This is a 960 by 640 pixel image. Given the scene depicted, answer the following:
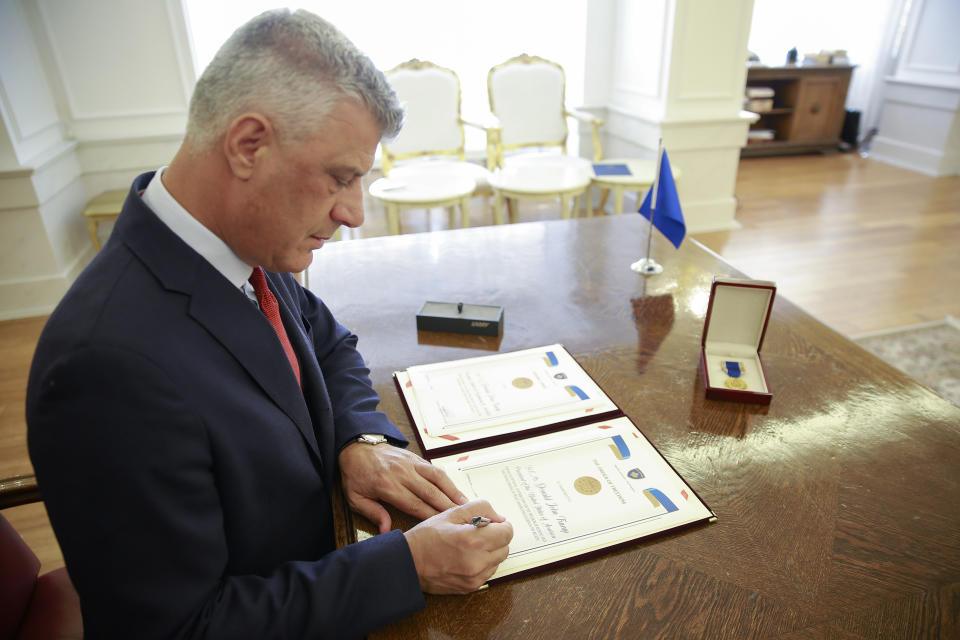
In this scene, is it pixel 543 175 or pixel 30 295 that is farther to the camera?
pixel 543 175

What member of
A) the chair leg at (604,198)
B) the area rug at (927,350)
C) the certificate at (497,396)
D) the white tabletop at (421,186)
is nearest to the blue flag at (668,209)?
the certificate at (497,396)

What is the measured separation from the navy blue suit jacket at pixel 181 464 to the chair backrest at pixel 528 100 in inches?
145

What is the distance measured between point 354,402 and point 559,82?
12.3 ft

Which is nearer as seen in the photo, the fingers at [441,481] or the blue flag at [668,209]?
the fingers at [441,481]

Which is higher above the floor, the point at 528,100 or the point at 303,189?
the point at 303,189

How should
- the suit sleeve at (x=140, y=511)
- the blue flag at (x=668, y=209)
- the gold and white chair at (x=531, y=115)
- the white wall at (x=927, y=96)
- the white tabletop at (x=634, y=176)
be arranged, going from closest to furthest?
the suit sleeve at (x=140, y=511), the blue flag at (x=668, y=209), the white tabletop at (x=634, y=176), the gold and white chair at (x=531, y=115), the white wall at (x=927, y=96)

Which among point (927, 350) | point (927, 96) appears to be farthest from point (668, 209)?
point (927, 96)

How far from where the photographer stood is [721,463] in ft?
3.01

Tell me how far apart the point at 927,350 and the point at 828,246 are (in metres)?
1.40

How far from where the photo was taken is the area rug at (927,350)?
2.60 m

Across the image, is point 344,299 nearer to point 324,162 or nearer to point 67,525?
point 324,162

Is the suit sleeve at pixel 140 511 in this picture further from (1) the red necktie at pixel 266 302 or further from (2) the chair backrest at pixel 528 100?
(2) the chair backrest at pixel 528 100

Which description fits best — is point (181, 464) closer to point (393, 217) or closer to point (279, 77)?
point (279, 77)

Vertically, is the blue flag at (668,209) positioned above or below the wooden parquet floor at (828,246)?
above
